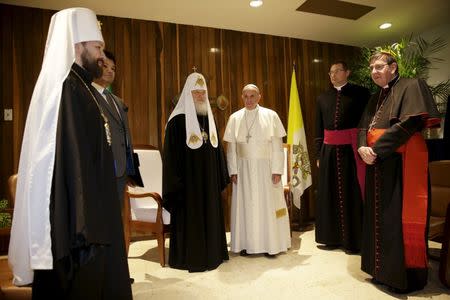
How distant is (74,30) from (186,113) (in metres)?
1.68

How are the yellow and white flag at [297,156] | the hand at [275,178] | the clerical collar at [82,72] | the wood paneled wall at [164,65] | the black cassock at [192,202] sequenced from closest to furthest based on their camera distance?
the clerical collar at [82,72], the black cassock at [192,202], the hand at [275,178], the wood paneled wall at [164,65], the yellow and white flag at [297,156]

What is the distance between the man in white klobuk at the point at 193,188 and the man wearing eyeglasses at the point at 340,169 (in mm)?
1223

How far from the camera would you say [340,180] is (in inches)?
142

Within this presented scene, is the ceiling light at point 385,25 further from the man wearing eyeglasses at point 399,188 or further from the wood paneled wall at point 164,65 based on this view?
the man wearing eyeglasses at point 399,188

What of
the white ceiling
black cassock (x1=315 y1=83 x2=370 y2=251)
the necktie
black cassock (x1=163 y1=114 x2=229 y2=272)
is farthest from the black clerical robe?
the white ceiling

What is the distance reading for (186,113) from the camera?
3.21 meters

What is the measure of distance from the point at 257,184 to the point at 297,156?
1185 millimetres

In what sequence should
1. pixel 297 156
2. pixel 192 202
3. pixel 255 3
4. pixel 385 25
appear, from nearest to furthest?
1. pixel 192 202
2. pixel 255 3
3. pixel 297 156
4. pixel 385 25

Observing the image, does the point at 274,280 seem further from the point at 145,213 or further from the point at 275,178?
the point at 145,213

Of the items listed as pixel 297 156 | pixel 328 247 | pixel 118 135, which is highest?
pixel 118 135

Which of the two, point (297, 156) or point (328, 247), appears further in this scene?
point (297, 156)

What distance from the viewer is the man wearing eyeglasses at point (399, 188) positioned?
2.32m

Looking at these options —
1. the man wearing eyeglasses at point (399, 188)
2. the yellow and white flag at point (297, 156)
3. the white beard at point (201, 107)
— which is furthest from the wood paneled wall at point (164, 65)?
the man wearing eyeglasses at point (399, 188)

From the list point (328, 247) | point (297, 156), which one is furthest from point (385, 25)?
point (328, 247)
